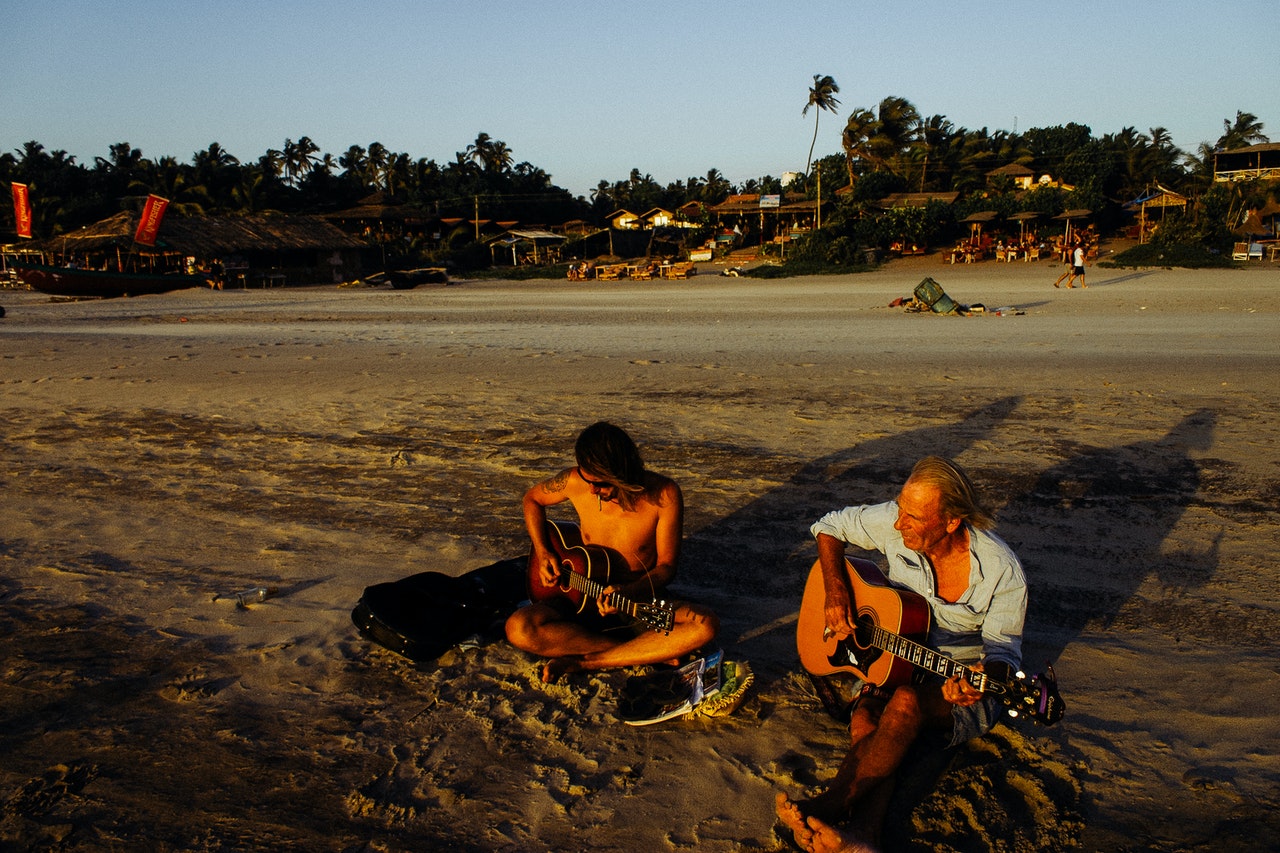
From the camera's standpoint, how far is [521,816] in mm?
2811

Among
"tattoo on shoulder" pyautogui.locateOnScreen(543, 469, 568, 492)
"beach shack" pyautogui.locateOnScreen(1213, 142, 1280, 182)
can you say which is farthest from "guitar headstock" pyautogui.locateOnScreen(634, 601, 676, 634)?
"beach shack" pyautogui.locateOnScreen(1213, 142, 1280, 182)

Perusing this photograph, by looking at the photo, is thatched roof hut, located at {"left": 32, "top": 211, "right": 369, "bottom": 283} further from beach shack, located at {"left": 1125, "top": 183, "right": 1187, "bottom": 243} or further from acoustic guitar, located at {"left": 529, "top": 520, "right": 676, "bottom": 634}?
acoustic guitar, located at {"left": 529, "top": 520, "right": 676, "bottom": 634}

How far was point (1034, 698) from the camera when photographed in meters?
2.73

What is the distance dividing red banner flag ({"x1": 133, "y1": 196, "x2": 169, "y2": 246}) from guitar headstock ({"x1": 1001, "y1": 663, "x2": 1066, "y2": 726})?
37254mm

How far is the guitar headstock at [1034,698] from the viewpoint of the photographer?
2.72m

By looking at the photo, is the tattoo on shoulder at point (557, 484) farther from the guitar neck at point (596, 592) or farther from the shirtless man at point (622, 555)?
the guitar neck at point (596, 592)

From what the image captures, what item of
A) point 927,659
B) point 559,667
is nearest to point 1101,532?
point 927,659

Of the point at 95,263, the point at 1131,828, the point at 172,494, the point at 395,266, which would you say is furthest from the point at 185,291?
the point at 1131,828

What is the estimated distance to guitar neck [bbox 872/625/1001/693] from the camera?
280 centimetres

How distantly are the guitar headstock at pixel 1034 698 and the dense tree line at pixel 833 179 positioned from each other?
128ft

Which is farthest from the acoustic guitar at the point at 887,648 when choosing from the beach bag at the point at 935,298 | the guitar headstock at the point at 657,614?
the beach bag at the point at 935,298

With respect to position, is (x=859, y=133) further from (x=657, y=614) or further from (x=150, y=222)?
(x=657, y=614)

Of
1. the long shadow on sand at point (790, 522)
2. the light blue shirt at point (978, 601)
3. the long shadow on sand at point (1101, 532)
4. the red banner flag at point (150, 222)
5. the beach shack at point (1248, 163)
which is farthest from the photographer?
the beach shack at point (1248, 163)

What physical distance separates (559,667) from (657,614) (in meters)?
0.48
